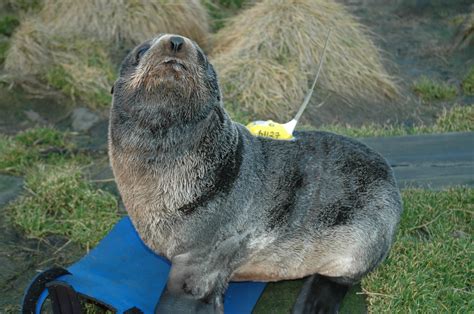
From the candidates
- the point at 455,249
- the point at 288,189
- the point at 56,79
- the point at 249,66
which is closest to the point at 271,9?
the point at 249,66

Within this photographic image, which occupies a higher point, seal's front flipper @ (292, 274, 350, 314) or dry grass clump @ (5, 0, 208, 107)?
seal's front flipper @ (292, 274, 350, 314)

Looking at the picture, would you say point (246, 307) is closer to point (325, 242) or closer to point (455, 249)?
point (325, 242)

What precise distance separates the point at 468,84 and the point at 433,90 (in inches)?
16.6

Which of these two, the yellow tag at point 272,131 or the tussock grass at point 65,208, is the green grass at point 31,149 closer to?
the tussock grass at point 65,208

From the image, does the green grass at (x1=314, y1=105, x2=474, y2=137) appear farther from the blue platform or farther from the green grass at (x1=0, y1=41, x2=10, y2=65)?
the green grass at (x1=0, y1=41, x2=10, y2=65)

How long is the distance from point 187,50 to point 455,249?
2.31m

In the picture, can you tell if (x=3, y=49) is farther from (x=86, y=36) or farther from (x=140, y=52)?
(x=140, y=52)

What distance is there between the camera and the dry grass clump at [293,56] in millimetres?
7090

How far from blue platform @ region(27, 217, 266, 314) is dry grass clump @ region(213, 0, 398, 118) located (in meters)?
3.13

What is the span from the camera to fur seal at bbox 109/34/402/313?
9.65 feet

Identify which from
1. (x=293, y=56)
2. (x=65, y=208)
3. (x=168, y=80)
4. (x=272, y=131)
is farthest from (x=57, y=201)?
(x=293, y=56)

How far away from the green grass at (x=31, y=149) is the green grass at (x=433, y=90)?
392 cm

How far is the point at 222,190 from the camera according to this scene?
314 centimetres

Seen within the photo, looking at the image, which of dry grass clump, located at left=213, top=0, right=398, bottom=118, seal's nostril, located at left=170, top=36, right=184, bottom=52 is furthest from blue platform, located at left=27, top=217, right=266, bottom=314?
dry grass clump, located at left=213, top=0, right=398, bottom=118
